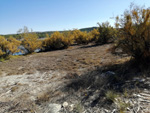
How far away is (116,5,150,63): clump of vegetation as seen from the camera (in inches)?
162

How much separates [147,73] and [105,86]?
154 cm

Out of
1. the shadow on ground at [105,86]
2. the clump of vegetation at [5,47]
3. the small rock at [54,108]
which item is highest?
the clump of vegetation at [5,47]

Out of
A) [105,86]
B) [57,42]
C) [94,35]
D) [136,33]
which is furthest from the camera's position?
[94,35]

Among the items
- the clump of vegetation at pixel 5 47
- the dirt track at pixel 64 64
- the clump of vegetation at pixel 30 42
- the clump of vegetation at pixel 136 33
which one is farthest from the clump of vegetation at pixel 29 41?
the clump of vegetation at pixel 136 33

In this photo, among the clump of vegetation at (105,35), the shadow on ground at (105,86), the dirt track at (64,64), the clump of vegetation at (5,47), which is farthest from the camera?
the clump of vegetation at (105,35)

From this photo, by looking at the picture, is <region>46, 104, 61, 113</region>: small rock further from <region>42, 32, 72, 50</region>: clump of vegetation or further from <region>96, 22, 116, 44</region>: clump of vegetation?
<region>42, 32, 72, 50</region>: clump of vegetation

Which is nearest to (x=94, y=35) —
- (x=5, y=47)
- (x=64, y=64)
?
(x=5, y=47)

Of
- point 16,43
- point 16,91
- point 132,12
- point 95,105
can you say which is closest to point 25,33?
point 16,43

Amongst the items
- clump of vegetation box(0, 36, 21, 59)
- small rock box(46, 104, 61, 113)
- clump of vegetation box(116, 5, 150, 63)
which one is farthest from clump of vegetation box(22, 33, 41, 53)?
small rock box(46, 104, 61, 113)

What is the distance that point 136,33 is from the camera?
4207 mm

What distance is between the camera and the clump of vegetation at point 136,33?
4.11 meters

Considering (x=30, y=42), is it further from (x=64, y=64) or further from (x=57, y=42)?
(x=64, y=64)

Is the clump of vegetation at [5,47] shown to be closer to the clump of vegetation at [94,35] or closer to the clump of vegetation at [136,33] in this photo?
the clump of vegetation at [136,33]

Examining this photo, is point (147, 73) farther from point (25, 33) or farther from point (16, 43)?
point (25, 33)
